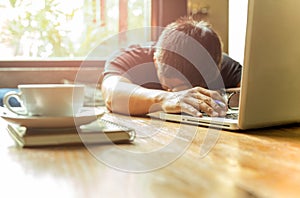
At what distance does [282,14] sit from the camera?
1.00 metres

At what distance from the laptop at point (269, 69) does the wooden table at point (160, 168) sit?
9 cm

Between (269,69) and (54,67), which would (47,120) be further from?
(54,67)

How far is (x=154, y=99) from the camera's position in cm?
137

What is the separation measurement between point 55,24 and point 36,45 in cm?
21

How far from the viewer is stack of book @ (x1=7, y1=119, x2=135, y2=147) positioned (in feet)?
2.52

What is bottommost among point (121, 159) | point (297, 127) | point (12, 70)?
point (12, 70)

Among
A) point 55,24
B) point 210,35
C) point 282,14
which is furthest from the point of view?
point 55,24

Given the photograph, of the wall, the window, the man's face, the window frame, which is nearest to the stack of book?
the man's face

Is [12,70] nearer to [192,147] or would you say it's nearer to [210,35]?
[210,35]

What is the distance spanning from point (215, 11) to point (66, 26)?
44.2 inches

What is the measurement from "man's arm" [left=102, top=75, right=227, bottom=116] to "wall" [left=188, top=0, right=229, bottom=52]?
161cm

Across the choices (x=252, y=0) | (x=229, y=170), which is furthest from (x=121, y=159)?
(x=252, y=0)

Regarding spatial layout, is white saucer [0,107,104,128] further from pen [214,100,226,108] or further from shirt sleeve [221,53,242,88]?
shirt sleeve [221,53,242,88]

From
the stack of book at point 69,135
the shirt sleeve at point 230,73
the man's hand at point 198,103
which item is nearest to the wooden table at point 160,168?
the stack of book at point 69,135
